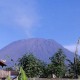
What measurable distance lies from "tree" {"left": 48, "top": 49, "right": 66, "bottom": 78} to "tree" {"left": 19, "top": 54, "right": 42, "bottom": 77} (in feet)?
11.4

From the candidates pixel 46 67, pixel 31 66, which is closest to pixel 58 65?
pixel 46 67

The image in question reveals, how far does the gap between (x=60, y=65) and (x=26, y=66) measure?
10.0m

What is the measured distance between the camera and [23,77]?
8.95 meters

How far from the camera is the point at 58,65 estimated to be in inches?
3607

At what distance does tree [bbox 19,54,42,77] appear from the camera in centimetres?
8612

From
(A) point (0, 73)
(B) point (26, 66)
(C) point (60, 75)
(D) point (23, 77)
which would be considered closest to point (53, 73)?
(C) point (60, 75)

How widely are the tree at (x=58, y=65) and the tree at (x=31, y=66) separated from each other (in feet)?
11.4

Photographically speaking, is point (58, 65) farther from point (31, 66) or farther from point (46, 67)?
point (31, 66)

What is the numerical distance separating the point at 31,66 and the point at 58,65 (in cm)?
842

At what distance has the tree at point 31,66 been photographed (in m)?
86.1

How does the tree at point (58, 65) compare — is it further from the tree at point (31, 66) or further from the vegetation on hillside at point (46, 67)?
the tree at point (31, 66)

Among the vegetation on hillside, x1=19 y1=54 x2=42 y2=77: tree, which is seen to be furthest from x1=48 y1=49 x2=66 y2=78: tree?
x1=19 y1=54 x2=42 y2=77: tree

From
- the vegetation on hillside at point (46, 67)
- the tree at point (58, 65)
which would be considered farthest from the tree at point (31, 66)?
the tree at point (58, 65)

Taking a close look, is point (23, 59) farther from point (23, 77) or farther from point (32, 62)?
point (23, 77)
